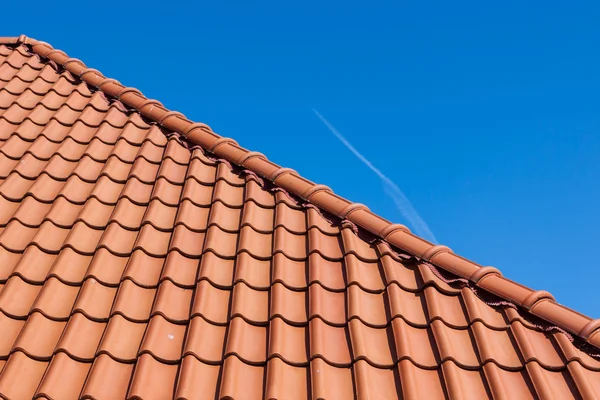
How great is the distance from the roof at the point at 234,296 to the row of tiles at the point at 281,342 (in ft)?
0.03

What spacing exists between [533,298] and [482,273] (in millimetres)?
358

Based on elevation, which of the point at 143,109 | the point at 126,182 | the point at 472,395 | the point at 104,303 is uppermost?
the point at 143,109

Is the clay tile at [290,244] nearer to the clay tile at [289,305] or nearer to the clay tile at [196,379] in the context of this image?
the clay tile at [289,305]

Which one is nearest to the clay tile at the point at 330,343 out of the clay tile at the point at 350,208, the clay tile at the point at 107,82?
the clay tile at the point at 350,208

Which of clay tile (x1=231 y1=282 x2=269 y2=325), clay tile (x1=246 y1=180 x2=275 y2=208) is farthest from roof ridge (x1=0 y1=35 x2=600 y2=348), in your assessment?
clay tile (x1=231 y1=282 x2=269 y2=325)

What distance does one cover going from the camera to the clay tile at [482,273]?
4.20 m

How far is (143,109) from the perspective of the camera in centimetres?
640

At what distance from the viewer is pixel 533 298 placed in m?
3.98

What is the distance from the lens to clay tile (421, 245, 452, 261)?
174 inches

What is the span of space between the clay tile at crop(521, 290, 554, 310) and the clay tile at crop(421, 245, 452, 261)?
0.63 meters

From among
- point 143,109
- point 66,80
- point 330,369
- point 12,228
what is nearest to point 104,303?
point 12,228

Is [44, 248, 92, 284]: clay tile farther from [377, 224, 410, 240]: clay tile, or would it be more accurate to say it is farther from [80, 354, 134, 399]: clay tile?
[377, 224, 410, 240]: clay tile

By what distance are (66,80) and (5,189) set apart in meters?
2.53

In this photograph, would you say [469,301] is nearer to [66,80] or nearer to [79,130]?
[79,130]
